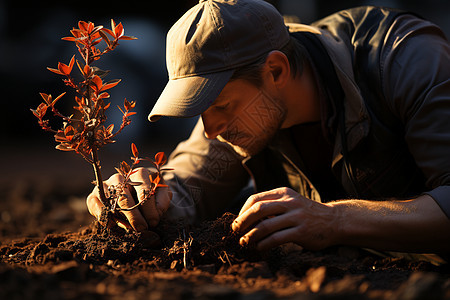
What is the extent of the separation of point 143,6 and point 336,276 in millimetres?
9298

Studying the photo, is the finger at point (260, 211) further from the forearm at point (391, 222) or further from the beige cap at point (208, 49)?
the beige cap at point (208, 49)

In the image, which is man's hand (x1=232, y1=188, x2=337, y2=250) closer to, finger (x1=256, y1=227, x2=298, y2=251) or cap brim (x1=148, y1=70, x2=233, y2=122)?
finger (x1=256, y1=227, x2=298, y2=251)

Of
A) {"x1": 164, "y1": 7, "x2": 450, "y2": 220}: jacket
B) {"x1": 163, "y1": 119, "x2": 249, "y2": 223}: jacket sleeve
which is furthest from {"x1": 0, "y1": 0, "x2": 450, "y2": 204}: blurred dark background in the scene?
{"x1": 164, "y1": 7, "x2": 450, "y2": 220}: jacket

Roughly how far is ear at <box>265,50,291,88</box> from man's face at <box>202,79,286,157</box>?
91 millimetres

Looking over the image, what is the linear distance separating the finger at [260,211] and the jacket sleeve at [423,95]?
727 mm

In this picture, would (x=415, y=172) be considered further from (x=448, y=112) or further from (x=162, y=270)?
(x=162, y=270)

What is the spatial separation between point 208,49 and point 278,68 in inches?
16.9

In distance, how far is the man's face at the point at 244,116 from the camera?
7.52 ft

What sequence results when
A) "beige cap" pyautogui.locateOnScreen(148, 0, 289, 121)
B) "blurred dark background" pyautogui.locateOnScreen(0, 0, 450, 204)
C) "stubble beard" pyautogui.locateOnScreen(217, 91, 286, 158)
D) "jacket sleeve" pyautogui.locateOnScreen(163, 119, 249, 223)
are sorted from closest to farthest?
1. "beige cap" pyautogui.locateOnScreen(148, 0, 289, 121)
2. "stubble beard" pyautogui.locateOnScreen(217, 91, 286, 158)
3. "jacket sleeve" pyautogui.locateOnScreen(163, 119, 249, 223)
4. "blurred dark background" pyautogui.locateOnScreen(0, 0, 450, 204)

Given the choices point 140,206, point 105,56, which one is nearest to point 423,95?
point 140,206

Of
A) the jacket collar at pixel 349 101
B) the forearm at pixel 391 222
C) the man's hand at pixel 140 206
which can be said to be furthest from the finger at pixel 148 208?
the jacket collar at pixel 349 101

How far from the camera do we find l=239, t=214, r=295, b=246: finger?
6.09 feet

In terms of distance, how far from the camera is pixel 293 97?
8.32 ft

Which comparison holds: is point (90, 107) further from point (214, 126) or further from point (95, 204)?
point (214, 126)
